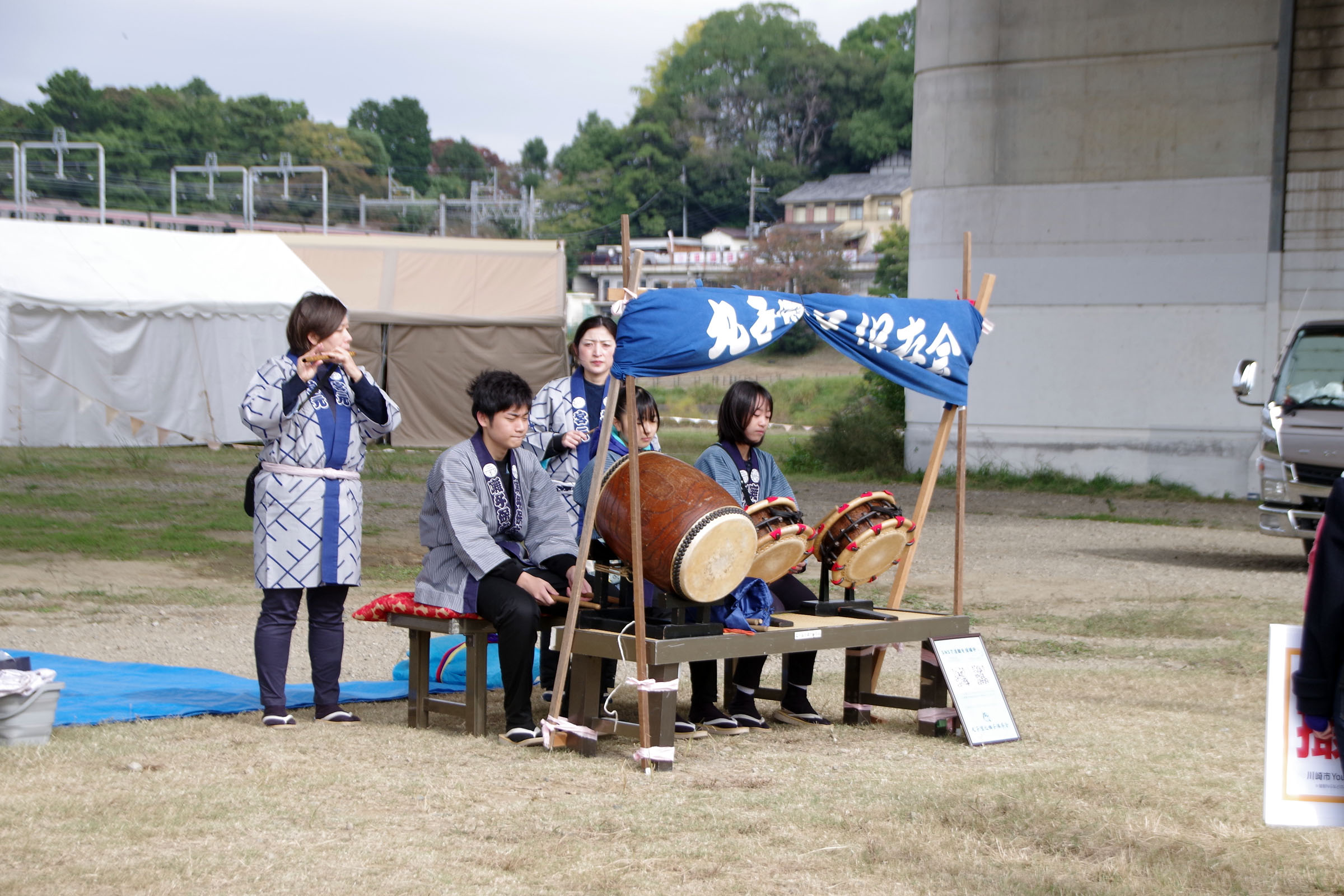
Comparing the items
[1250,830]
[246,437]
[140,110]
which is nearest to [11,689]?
[1250,830]

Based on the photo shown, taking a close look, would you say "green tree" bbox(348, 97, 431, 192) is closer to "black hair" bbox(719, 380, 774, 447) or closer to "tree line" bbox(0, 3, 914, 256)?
"tree line" bbox(0, 3, 914, 256)

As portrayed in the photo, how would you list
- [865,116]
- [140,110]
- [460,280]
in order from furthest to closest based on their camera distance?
[865,116] < [140,110] < [460,280]

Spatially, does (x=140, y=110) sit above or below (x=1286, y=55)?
above

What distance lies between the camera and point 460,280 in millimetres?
24812

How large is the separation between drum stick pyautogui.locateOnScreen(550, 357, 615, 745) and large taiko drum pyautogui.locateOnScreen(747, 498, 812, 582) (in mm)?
676

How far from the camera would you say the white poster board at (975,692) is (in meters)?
5.77

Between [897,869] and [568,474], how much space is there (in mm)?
2872

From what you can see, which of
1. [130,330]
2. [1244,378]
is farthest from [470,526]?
[130,330]

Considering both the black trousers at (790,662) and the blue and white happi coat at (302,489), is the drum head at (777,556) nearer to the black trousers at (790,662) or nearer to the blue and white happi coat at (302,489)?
the black trousers at (790,662)

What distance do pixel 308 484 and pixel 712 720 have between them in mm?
2015

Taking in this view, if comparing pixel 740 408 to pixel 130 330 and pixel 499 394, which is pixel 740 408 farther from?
pixel 130 330

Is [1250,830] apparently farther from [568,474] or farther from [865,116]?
[865,116]

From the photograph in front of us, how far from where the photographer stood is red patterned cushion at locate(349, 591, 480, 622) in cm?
571

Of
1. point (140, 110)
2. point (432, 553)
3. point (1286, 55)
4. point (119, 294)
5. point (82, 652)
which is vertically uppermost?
point (140, 110)
